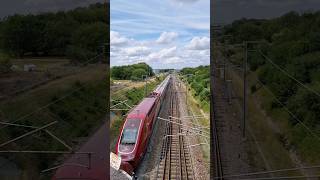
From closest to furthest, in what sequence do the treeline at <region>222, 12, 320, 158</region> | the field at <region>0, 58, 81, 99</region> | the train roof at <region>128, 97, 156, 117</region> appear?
the treeline at <region>222, 12, 320, 158</region> → the field at <region>0, 58, 81, 99</region> → the train roof at <region>128, 97, 156, 117</region>

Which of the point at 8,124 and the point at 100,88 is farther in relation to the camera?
the point at 100,88

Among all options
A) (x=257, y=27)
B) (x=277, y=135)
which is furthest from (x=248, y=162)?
(x=257, y=27)

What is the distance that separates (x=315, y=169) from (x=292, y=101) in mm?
1070

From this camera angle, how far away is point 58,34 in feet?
23.4

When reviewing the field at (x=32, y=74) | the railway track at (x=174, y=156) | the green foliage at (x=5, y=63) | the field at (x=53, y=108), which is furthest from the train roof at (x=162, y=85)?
the green foliage at (x=5, y=63)

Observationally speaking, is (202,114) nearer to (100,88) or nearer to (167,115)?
(167,115)

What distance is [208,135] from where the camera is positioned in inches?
261

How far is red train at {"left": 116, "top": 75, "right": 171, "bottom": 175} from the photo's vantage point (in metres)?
6.25

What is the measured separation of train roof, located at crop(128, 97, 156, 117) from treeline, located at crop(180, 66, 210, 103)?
79 cm

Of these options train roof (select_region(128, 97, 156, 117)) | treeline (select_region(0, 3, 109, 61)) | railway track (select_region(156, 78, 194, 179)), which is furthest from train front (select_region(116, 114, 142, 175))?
treeline (select_region(0, 3, 109, 61))

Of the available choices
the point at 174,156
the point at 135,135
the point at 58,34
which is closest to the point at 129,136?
the point at 135,135

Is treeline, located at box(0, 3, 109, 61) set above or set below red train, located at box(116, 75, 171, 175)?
above

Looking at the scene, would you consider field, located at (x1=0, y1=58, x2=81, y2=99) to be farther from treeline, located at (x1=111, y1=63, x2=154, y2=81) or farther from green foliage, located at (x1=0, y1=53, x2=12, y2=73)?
treeline, located at (x1=111, y1=63, x2=154, y2=81)

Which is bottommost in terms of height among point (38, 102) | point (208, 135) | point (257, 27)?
point (208, 135)
